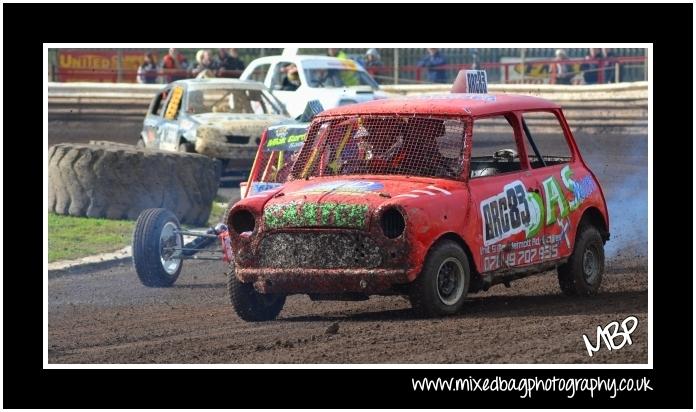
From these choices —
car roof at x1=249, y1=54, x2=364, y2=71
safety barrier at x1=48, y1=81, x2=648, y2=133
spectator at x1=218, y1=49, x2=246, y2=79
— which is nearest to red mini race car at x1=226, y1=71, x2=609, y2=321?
car roof at x1=249, y1=54, x2=364, y2=71

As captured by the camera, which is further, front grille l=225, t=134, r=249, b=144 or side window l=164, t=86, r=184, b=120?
side window l=164, t=86, r=184, b=120

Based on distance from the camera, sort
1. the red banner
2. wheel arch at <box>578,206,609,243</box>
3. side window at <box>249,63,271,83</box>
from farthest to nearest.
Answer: the red banner, side window at <box>249,63,271,83</box>, wheel arch at <box>578,206,609,243</box>

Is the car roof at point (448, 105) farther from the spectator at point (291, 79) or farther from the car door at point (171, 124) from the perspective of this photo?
the spectator at point (291, 79)

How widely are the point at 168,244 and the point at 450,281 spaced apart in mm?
3552

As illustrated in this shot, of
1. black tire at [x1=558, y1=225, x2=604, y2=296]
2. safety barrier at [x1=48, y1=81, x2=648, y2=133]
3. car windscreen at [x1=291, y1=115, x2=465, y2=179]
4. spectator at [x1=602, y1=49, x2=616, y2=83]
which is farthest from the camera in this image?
spectator at [x1=602, y1=49, x2=616, y2=83]

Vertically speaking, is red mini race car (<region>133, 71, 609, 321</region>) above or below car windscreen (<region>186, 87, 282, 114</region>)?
below

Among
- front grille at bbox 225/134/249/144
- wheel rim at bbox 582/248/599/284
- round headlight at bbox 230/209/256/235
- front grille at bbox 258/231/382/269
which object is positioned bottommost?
wheel rim at bbox 582/248/599/284

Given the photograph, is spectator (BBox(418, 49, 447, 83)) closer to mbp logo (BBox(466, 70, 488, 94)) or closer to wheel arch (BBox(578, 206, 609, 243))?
mbp logo (BBox(466, 70, 488, 94))

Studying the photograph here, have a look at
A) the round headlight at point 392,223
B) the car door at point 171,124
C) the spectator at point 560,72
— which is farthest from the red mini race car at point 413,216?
the spectator at point 560,72

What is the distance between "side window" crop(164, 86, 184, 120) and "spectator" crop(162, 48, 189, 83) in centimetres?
632

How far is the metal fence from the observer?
2259 centimetres

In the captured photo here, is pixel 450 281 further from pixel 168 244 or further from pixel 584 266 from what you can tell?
pixel 168 244
